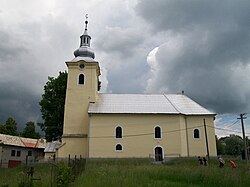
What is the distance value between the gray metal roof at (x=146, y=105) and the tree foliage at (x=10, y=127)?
29916 millimetres

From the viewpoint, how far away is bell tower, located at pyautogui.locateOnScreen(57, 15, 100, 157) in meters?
33.6

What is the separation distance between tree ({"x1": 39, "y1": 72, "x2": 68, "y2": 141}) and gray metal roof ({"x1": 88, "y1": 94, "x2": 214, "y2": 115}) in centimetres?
579

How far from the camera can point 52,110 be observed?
3803 centimetres

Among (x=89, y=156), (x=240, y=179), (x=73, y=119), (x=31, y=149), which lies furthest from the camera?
(x=31, y=149)

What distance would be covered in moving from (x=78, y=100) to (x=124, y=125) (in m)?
7.05

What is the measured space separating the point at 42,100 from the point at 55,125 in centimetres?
402

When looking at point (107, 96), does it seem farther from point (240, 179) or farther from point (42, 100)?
point (240, 179)

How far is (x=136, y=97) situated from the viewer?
128 feet

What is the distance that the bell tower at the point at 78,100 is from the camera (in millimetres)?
33562

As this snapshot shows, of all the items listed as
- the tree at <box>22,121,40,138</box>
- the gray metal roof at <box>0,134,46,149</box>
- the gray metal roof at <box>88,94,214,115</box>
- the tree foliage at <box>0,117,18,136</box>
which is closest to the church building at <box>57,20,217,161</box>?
the gray metal roof at <box>88,94,214,115</box>

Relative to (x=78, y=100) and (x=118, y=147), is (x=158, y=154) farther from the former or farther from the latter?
(x=78, y=100)

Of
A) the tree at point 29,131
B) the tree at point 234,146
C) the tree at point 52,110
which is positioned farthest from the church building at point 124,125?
the tree at point 29,131

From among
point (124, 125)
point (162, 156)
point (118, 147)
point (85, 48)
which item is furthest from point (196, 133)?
point (85, 48)

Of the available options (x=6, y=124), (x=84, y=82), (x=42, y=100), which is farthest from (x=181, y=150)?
(x=6, y=124)
